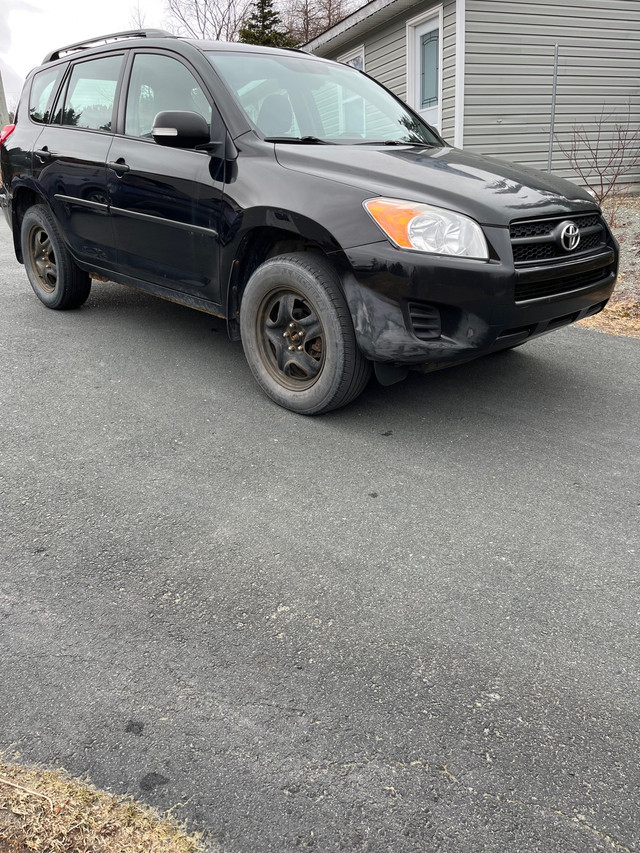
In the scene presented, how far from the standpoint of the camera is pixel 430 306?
10.5 feet

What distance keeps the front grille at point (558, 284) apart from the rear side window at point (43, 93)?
409 centimetres

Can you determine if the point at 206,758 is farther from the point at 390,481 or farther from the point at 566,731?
the point at 390,481

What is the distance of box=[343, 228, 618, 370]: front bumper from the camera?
3.10 meters

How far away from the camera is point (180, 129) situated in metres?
3.69

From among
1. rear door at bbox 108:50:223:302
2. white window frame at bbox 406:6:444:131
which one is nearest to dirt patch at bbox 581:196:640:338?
rear door at bbox 108:50:223:302

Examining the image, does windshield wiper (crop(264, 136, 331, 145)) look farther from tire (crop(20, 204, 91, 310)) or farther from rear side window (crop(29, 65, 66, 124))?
rear side window (crop(29, 65, 66, 124))

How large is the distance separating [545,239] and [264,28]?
3375 centimetres

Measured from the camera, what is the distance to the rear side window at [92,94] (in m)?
4.65

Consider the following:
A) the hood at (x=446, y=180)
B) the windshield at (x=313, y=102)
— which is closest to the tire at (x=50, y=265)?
the windshield at (x=313, y=102)

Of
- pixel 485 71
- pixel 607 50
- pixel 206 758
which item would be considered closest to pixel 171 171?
pixel 206 758

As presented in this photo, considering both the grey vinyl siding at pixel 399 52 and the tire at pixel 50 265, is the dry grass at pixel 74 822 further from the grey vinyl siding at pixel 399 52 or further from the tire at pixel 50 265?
the grey vinyl siding at pixel 399 52

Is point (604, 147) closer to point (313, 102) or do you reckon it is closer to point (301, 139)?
point (313, 102)

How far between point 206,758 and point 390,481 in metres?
1.62

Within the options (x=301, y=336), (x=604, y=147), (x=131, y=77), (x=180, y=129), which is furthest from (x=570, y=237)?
(x=604, y=147)
